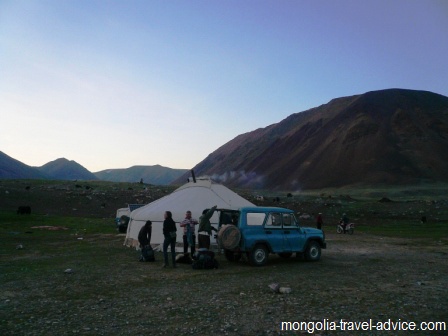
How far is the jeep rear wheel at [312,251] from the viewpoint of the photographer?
15234 mm

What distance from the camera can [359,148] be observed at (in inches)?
4380

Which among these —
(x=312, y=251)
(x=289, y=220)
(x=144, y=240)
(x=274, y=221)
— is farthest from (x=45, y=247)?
(x=312, y=251)

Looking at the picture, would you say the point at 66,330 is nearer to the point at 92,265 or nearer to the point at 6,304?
the point at 6,304

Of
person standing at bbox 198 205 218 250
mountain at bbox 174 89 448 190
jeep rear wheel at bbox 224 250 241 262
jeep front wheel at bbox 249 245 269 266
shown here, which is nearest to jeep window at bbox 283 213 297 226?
jeep front wheel at bbox 249 245 269 266

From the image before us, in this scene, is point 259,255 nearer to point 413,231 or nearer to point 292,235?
point 292,235

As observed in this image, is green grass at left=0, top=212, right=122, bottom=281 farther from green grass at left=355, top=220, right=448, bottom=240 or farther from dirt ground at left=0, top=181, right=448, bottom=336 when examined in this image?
green grass at left=355, top=220, right=448, bottom=240

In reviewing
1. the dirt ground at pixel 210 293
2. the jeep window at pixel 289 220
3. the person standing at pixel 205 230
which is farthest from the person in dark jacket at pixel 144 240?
the jeep window at pixel 289 220

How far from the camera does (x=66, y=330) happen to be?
7039mm

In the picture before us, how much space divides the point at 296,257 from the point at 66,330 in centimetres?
1100

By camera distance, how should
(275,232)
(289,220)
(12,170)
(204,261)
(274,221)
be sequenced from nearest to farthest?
(204,261)
(275,232)
(274,221)
(289,220)
(12,170)

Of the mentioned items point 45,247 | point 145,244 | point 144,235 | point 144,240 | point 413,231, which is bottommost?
point 413,231

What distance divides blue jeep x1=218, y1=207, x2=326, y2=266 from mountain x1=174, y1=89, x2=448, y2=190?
86.3 m

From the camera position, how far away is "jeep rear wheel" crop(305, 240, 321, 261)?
15.2 meters

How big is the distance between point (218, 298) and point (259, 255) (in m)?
4.97
